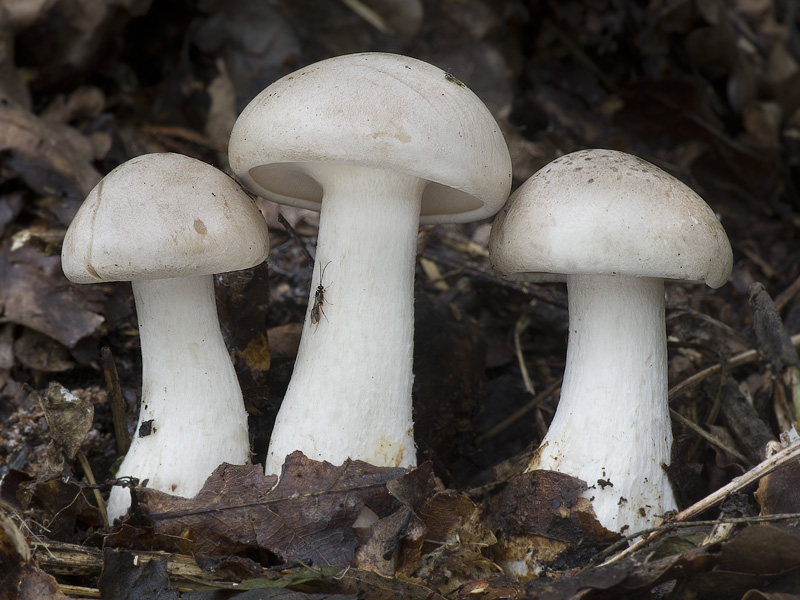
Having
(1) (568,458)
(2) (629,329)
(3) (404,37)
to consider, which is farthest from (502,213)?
(3) (404,37)

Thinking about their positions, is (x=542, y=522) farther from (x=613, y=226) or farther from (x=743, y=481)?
(x=613, y=226)

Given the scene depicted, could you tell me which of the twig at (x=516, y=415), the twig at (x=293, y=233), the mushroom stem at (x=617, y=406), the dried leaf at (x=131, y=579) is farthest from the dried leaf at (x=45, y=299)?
the mushroom stem at (x=617, y=406)

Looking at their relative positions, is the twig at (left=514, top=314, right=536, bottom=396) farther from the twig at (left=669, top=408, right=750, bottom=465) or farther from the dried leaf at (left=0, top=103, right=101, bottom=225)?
the dried leaf at (left=0, top=103, right=101, bottom=225)

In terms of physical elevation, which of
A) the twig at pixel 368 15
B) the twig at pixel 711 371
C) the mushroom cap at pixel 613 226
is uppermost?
the twig at pixel 368 15

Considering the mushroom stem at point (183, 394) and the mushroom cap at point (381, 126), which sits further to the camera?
the mushroom stem at point (183, 394)

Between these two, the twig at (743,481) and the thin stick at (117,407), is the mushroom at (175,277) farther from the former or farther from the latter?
the twig at (743,481)

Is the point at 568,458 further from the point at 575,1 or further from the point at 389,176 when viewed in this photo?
the point at 575,1

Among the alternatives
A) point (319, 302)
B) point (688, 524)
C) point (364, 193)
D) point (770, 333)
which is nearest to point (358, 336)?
point (319, 302)
